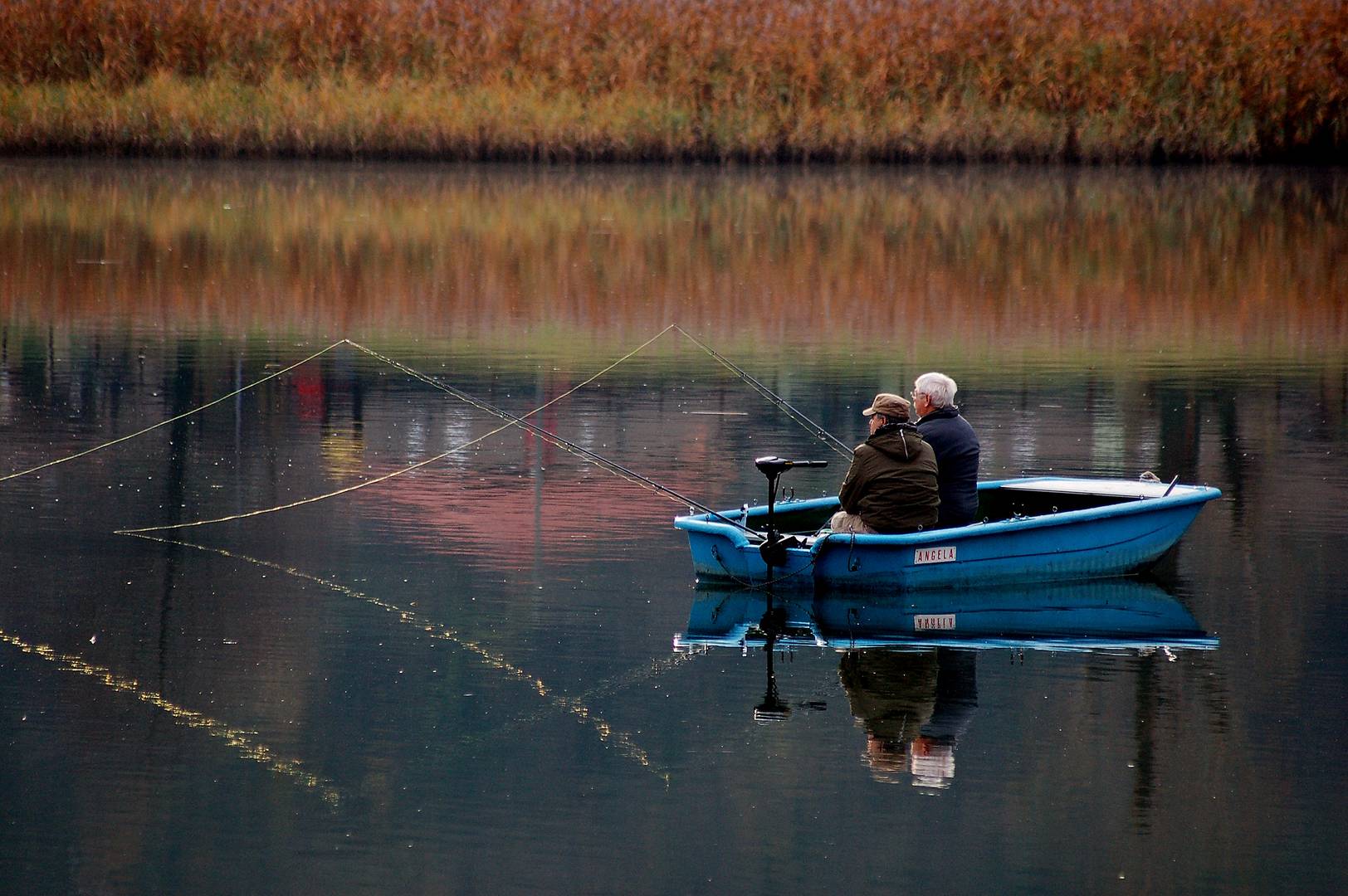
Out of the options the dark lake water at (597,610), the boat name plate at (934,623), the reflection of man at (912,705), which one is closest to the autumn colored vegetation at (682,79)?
the dark lake water at (597,610)

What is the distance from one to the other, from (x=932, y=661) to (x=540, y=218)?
77.6 ft

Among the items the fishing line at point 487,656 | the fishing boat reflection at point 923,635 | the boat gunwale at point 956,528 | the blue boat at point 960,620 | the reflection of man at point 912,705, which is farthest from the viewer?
the boat gunwale at point 956,528

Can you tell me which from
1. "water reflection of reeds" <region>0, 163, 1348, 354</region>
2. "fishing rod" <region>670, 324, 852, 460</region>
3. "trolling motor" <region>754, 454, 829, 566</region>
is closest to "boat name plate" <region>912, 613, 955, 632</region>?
"trolling motor" <region>754, 454, 829, 566</region>

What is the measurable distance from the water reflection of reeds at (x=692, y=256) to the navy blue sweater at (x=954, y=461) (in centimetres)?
936

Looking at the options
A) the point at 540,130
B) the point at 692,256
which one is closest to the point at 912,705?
the point at 692,256

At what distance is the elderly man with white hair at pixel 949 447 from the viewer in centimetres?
1084

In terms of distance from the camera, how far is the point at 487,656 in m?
9.22

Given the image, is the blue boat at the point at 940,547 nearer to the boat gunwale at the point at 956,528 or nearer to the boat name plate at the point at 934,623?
the boat gunwale at the point at 956,528

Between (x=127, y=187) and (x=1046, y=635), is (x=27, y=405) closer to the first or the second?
(x=1046, y=635)

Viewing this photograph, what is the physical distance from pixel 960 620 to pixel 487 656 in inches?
84.3

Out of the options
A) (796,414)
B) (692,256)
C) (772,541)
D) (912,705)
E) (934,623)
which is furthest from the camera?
(692,256)

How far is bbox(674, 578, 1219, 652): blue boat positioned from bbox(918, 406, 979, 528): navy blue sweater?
52 centimetres

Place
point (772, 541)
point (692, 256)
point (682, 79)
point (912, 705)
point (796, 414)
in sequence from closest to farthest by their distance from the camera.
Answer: point (912, 705), point (772, 541), point (796, 414), point (692, 256), point (682, 79)

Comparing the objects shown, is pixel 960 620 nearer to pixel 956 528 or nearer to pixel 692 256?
pixel 956 528
